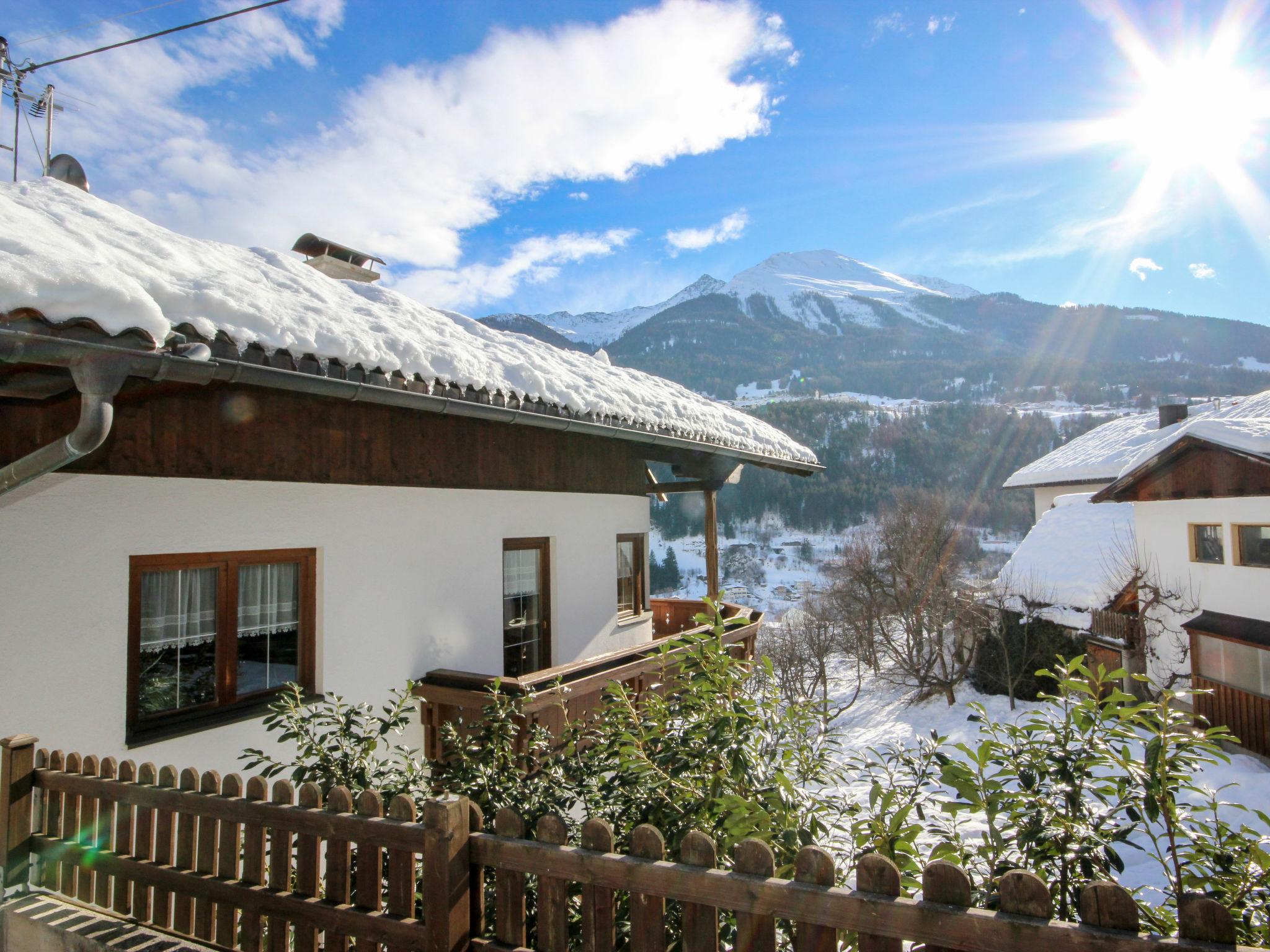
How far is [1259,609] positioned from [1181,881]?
15860mm

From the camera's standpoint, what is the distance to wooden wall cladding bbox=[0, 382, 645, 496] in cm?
350

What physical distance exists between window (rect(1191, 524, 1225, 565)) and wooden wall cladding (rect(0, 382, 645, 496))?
49.4 feet

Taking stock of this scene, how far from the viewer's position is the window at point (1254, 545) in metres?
13.5

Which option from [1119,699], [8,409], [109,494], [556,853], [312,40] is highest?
[312,40]

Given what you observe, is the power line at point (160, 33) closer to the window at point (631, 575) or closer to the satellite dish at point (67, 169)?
the satellite dish at point (67, 169)

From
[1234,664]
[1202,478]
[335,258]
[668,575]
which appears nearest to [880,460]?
[668,575]

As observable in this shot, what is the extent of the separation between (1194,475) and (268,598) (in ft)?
58.7

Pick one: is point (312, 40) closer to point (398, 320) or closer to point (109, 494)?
point (398, 320)

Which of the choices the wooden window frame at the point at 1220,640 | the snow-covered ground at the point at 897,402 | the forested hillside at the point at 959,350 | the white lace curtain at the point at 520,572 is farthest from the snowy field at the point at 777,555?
the forested hillside at the point at 959,350

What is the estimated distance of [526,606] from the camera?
684cm

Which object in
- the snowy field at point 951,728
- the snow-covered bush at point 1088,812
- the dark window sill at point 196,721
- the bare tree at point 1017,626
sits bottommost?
the snowy field at point 951,728

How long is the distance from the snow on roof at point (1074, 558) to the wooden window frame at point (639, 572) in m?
16.9

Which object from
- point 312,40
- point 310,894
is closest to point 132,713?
point 310,894

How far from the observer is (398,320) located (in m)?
4.96
